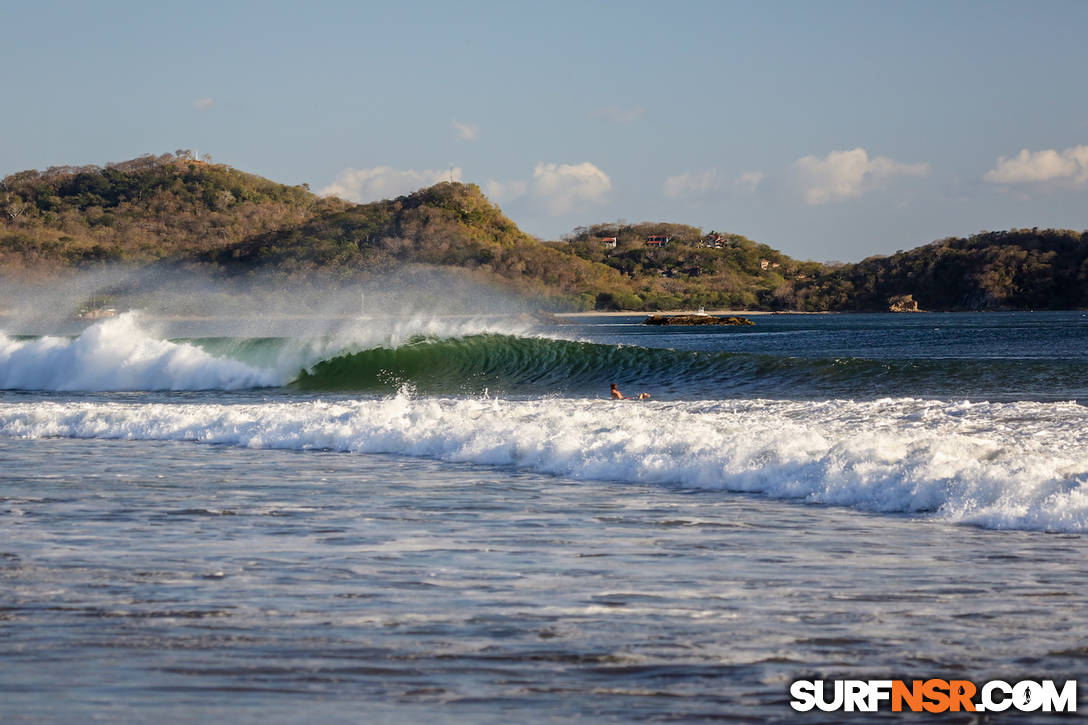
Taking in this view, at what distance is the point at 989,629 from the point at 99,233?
200 m

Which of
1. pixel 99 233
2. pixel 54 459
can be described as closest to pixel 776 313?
pixel 99 233

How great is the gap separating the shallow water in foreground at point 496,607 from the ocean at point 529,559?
28mm

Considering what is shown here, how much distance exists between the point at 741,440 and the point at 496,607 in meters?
7.05

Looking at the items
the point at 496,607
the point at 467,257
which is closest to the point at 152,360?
the point at 496,607

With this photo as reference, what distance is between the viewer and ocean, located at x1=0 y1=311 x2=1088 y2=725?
515 cm

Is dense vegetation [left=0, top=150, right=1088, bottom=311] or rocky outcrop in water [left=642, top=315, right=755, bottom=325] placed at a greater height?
dense vegetation [left=0, top=150, right=1088, bottom=311]

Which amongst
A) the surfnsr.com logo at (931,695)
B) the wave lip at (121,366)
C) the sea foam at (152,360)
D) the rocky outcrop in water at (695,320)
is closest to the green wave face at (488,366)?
the sea foam at (152,360)

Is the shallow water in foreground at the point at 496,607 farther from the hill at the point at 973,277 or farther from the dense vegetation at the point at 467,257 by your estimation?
the hill at the point at 973,277

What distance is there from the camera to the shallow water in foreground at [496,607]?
16.4ft

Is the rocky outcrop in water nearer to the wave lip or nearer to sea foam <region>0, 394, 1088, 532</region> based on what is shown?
the wave lip

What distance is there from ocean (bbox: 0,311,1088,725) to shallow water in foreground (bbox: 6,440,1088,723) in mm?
28

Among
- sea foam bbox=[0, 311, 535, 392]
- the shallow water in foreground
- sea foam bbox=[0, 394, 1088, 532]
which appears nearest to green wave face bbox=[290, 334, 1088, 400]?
sea foam bbox=[0, 311, 535, 392]

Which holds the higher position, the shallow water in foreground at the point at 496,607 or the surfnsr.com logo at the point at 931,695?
the shallow water in foreground at the point at 496,607

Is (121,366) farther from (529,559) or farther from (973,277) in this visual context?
(973,277)
